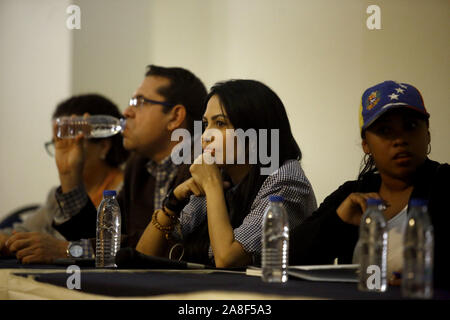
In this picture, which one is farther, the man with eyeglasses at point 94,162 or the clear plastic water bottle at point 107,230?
the man with eyeglasses at point 94,162

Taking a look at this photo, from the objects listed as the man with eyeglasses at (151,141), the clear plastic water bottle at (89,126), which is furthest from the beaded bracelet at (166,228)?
the clear plastic water bottle at (89,126)

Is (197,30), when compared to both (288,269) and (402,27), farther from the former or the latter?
(288,269)

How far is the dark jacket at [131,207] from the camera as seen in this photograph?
2.70 metres

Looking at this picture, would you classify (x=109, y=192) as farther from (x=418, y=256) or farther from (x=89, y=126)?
(x=89, y=126)

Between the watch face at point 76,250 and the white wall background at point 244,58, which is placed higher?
the white wall background at point 244,58

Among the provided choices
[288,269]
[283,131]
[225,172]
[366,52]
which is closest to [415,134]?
[288,269]

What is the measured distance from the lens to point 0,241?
2.47 m

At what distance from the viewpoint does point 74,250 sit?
2.20 meters

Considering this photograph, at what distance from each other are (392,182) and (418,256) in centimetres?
56

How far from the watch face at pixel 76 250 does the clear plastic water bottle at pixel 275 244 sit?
86cm

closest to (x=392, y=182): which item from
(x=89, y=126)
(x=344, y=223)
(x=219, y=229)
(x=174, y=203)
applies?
(x=344, y=223)

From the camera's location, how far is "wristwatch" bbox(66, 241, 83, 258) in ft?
7.13

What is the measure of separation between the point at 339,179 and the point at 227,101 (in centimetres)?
75

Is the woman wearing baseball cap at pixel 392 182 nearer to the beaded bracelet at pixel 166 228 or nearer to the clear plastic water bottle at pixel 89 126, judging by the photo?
the beaded bracelet at pixel 166 228
